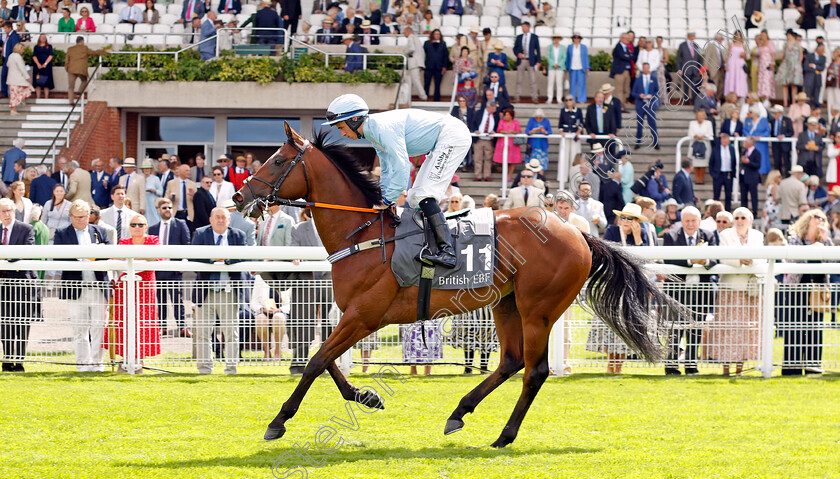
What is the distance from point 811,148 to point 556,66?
460 centimetres

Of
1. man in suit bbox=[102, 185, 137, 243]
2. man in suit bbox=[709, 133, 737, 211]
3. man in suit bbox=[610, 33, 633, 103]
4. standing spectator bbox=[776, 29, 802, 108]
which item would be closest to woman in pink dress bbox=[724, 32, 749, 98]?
standing spectator bbox=[776, 29, 802, 108]

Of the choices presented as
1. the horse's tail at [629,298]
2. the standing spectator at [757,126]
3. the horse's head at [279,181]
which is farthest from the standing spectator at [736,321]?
the standing spectator at [757,126]

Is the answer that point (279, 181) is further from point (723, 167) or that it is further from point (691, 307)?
point (723, 167)

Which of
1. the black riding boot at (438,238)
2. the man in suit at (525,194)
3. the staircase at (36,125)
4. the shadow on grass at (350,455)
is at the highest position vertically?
the staircase at (36,125)

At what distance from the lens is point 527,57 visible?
59.0 feet

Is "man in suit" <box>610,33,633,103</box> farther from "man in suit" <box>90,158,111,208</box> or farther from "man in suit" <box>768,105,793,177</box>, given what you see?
"man in suit" <box>90,158,111,208</box>

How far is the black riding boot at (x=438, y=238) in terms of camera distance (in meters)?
5.59

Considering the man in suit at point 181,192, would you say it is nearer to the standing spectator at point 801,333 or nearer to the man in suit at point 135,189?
the man in suit at point 135,189

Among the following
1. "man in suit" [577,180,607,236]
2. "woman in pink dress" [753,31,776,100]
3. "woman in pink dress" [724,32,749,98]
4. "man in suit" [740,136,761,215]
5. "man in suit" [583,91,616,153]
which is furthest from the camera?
"woman in pink dress" [753,31,776,100]

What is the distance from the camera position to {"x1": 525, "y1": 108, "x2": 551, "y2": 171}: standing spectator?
14.1m

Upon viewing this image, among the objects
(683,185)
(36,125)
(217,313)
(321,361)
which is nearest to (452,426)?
(321,361)

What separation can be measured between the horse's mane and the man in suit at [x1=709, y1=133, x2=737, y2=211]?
932cm

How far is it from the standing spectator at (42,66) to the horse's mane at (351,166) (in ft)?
50.9

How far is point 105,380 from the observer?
25.0ft
